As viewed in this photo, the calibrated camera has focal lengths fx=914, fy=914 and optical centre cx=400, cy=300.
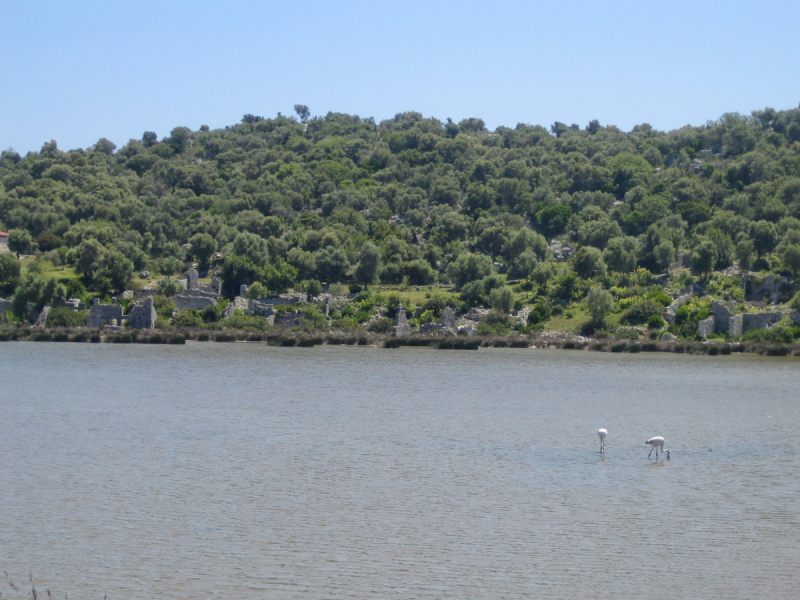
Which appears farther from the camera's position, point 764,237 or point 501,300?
point 764,237

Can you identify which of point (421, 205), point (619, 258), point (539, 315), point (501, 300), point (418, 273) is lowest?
point (539, 315)

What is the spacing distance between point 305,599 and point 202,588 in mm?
1509

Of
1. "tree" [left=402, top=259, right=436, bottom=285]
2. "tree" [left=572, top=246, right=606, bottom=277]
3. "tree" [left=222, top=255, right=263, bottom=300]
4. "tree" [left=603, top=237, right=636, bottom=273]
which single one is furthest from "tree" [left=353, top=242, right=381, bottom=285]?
"tree" [left=603, top=237, right=636, bottom=273]

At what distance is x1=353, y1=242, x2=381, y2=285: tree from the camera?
67875mm

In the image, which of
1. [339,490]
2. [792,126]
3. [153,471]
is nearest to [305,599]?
[339,490]

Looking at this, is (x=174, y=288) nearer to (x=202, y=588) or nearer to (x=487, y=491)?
(x=487, y=491)

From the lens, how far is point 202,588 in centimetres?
1264

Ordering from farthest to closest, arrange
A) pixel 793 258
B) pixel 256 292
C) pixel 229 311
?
pixel 256 292, pixel 793 258, pixel 229 311

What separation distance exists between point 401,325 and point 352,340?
13.6 ft

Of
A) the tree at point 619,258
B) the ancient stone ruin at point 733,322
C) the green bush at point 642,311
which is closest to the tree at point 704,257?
the tree at point 619,258

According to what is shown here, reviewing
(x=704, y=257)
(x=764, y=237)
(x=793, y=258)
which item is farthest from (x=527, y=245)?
(x=793, y=258)

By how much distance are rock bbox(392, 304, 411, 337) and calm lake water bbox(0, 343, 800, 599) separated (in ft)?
66.6

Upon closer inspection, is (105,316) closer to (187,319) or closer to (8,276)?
(187,319)

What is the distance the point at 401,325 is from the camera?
56.3 metres
